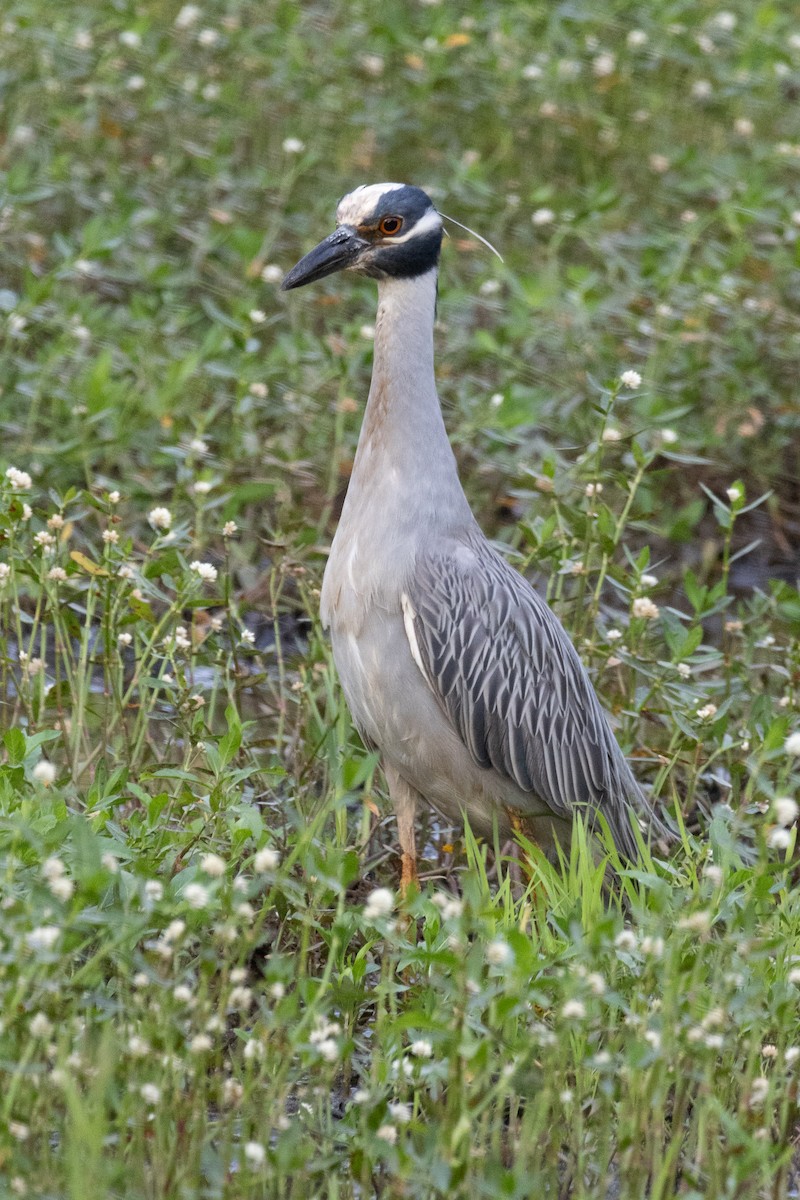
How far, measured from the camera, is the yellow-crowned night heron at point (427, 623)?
4227 mm

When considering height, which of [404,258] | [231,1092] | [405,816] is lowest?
[405,816]

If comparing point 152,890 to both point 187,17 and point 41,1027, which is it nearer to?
point 41,1027

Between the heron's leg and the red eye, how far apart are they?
4.69 ft

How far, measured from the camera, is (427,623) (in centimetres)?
419

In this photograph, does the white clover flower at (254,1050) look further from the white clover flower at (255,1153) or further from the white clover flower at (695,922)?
the white clover flower at (695,922)

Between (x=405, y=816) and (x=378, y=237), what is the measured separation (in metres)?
1.56

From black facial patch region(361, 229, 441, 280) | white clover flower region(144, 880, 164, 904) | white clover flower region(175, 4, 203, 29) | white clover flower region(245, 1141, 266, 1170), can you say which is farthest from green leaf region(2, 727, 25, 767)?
white clover flower region(175, 4, 203, 29)

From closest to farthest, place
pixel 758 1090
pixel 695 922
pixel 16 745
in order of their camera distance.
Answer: pixel 695 922, pixel 758 1090, pixel 16 745

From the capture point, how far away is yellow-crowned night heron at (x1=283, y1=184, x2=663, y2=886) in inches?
166

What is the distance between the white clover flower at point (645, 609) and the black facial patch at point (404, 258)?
112cm

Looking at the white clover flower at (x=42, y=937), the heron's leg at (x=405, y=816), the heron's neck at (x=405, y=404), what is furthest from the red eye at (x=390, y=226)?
the white clover flower at (x=42, y=937)

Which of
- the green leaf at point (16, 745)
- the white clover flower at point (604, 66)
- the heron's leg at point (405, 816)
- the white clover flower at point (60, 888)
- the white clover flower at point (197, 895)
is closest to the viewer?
the white clover flower at point (60, 888)

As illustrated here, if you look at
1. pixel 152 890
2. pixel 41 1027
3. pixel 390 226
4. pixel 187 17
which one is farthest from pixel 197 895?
pixel 187 17

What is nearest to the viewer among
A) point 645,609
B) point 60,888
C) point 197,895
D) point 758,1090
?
point 60,888
